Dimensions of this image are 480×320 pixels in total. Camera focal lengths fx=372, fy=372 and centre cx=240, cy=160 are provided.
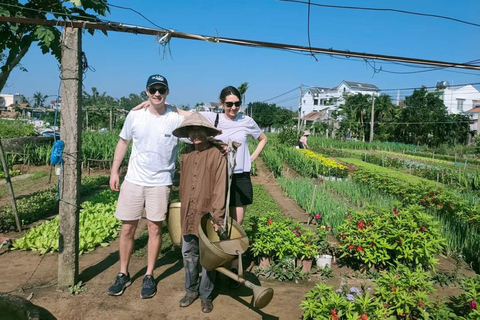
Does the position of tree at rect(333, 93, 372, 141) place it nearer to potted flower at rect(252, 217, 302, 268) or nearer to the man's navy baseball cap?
potted flower at rect(252, 217, 302, 268)

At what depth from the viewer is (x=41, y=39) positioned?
4020 millimetres

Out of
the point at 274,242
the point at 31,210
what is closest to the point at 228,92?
the point at 274,242

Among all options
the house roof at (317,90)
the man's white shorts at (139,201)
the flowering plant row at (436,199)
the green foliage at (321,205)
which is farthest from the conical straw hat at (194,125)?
the house roof at (317,90)

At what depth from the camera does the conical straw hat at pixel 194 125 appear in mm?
2930

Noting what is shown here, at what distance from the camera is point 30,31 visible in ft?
14.6

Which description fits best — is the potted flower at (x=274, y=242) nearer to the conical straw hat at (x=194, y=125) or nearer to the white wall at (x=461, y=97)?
the conical straw hat at (x=194, y=125)

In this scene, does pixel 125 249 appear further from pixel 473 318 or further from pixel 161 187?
pixel 473 318

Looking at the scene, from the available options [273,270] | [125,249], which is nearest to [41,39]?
[125,249]

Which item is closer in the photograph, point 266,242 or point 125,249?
point 125,249

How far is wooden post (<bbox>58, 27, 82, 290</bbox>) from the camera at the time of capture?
3.29 metres

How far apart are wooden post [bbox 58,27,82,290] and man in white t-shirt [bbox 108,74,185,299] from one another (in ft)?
1.32

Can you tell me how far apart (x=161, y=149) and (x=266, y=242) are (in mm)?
1528

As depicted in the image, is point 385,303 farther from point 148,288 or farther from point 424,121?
point 424,121

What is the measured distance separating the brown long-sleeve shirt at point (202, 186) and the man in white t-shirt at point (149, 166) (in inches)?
12.3
